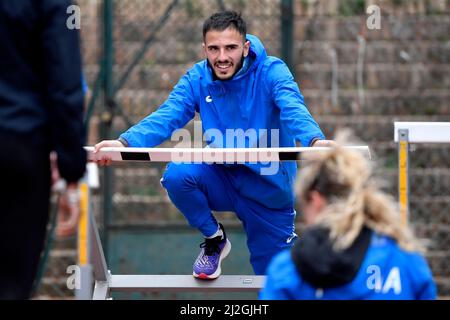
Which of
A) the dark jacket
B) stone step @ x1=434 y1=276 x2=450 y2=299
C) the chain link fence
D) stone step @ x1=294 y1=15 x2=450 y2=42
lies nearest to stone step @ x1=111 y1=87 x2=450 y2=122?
the chain link fence

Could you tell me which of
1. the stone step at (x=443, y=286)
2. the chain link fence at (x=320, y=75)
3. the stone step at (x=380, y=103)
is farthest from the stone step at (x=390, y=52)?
the stone step at (x=443, y=286)

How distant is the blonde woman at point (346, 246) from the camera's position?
3590 mm

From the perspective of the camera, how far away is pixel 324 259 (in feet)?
11.6

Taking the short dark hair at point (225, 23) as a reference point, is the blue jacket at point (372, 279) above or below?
below

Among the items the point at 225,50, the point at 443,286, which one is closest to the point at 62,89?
the point at 225,50

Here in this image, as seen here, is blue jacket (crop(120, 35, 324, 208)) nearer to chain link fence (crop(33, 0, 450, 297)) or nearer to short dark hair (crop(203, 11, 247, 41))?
short dark hair (crop(203, 11, 247, 41))

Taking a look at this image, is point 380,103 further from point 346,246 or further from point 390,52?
point 346,246

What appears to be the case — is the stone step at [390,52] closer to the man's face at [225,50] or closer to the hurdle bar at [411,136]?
the man's face at [225,50]

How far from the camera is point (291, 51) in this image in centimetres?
951

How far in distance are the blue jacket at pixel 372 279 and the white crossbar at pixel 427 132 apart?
2.24 metres

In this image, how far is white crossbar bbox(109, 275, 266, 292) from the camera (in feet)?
21.9

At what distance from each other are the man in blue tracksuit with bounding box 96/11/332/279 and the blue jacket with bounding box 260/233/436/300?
2.60 m
